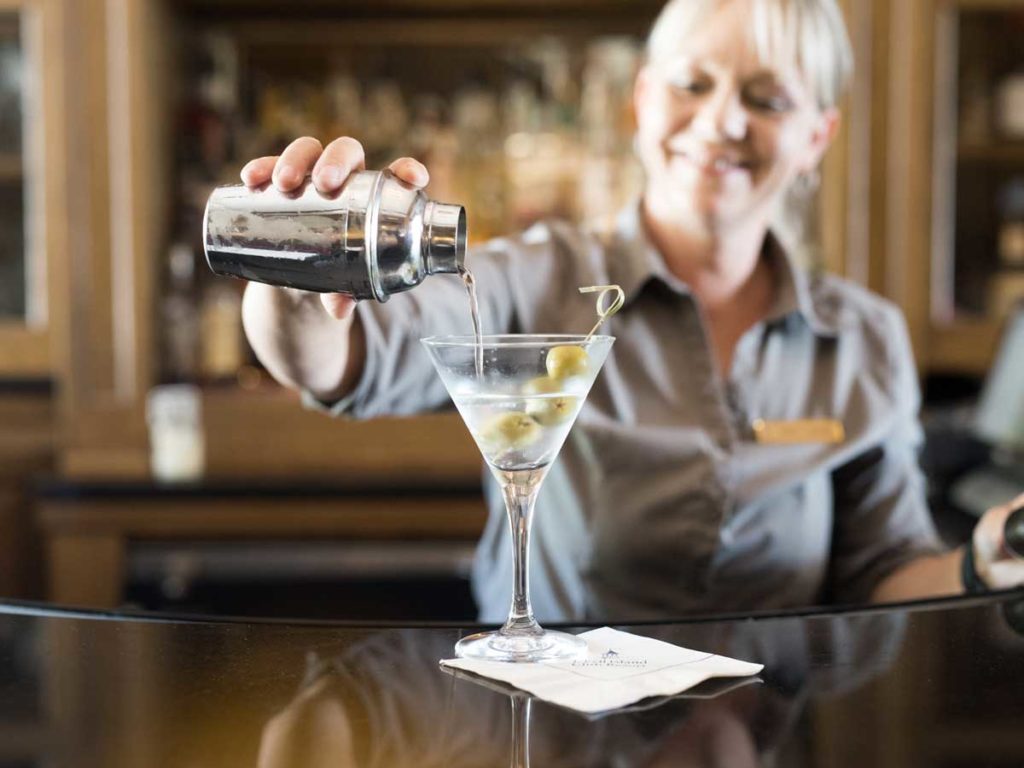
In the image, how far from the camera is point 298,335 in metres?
1.21

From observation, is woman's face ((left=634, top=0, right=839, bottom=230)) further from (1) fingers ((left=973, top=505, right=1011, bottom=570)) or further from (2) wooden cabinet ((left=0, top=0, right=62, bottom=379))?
(2) wooden cabinet ((left=0, top=0, right=62, bottom=379))

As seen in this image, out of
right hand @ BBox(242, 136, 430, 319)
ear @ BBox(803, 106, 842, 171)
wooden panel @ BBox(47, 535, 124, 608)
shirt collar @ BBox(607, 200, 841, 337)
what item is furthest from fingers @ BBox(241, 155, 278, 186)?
wooden panel @ BBox(47, 535, 124, 608)

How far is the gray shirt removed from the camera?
148cm

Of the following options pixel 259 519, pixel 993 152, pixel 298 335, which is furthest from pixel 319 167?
pixel 993 152

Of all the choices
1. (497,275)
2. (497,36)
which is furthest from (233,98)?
(497,275)

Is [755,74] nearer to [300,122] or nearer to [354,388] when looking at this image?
[354,388]

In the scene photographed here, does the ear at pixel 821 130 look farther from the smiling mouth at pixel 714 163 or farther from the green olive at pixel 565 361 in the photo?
the green olive at pixel 565 361

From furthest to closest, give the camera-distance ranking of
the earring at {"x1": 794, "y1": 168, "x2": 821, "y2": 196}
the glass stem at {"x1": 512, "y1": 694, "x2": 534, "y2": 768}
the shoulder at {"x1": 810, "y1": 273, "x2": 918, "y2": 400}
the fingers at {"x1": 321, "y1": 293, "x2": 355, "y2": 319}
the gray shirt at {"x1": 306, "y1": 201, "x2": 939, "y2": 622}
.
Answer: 1. the earring at {"x1": 794, "y1": 168, "x2": 821, "y2": 196}
2. the shoulder at {"x1": 810, "y1": 273, "x2": 918, "y2": 400}
3. the gray shirt at {"x1": 306, "y1": 201, "x2": 939, "y2": 622}
4. the fingers at {"x1": 321, "y1": 293, "x2": 355, "y2": 319}
5. the glass stem at {"x1": 512, "y1": 694, "x2": 534, "y2": 768}

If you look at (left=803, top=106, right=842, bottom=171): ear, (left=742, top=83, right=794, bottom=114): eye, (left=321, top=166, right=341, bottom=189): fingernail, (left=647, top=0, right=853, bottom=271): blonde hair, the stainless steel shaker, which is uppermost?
(left=647, top=0, right=853, bottom=271): blonde hair

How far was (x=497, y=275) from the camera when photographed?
1506 millimetres

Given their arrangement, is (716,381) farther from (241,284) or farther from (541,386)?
(241,284)

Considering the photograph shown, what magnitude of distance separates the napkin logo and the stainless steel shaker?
31 centimetres

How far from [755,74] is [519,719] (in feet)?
3.22

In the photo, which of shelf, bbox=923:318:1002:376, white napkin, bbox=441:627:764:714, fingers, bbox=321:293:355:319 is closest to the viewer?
white napkin, bbox=441:627:764:714
